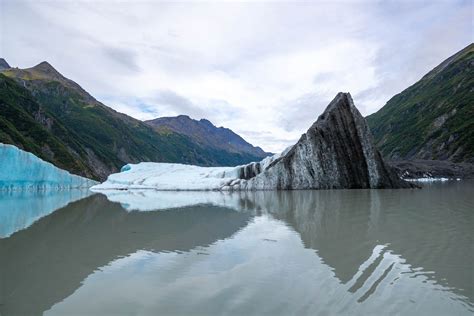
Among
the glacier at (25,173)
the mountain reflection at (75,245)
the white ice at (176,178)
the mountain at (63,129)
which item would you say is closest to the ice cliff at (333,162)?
the white ice at (176,178)

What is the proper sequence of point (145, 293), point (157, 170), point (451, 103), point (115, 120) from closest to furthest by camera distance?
1. point (145, 293)
2. point (157, 170)
3. point (451, 103)
4. point (115, 120)

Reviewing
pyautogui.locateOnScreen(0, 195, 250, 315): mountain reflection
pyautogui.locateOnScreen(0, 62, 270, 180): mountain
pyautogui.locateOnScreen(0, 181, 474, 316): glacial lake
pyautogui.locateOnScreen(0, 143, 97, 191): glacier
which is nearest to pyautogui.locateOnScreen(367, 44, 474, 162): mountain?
pyautogui.locateOnScreen(0, 143, 97, 191): glacier

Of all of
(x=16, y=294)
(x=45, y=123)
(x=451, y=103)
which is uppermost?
(x=451, y=103)

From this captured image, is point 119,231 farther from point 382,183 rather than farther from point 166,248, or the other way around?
point 382,183

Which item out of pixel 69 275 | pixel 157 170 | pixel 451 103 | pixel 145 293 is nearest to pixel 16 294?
pixel 69 275

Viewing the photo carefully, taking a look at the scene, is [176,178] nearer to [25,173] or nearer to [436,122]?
[25,173]

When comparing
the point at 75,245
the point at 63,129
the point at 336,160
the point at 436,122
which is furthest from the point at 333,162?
the point at 63,129
